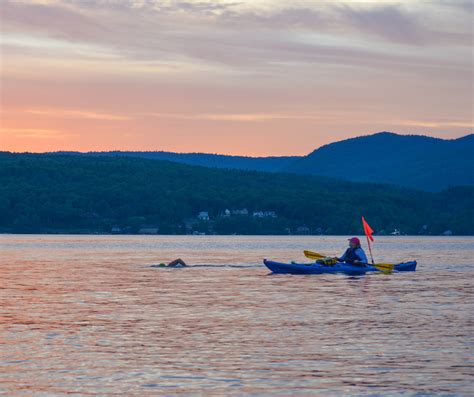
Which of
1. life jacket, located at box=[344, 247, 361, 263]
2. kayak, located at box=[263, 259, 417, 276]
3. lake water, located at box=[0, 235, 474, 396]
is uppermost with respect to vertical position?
life jacket, located at box=[344, 247, 361, 263]

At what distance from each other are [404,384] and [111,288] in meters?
30.3

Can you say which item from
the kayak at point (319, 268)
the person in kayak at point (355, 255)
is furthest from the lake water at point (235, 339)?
the kayak at point (319, 268)

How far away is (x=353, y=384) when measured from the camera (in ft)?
75.5

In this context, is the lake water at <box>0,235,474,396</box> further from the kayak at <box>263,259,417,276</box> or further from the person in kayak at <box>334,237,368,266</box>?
the kayak at <box>263,259,417,276</box>

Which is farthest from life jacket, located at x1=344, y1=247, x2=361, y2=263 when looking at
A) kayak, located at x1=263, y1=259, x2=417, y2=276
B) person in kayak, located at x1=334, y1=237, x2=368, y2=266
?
kayak, located at x1=263, y1=259, x2=417, y2=276

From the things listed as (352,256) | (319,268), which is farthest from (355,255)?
(319,268)

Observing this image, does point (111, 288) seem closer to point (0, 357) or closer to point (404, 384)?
point (0, 357)

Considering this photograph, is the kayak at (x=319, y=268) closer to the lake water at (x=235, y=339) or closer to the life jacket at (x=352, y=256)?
the life jacket at (x=352, y=256)

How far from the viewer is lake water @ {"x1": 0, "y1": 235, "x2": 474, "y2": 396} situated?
2308cm

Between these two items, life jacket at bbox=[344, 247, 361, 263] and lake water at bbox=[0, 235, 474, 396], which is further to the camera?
life jacket at bbox=[344, 247, 361, 263]

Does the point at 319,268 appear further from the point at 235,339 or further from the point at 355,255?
the point at 235,339

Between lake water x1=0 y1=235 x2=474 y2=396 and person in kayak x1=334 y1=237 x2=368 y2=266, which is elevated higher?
person in kayak x1=334 y1=237 x2=368 y2=266

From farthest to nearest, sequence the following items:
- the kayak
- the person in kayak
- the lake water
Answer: the kayak → the person in kayak → the lake water

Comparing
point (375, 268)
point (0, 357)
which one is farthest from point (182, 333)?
point (375, 268)
